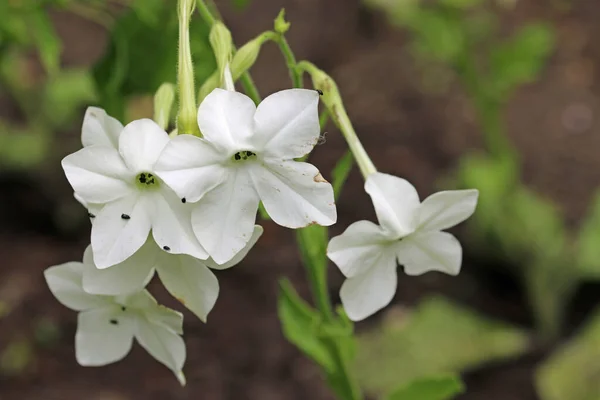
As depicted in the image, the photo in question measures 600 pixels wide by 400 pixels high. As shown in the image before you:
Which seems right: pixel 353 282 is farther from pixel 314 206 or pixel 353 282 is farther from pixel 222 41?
pixel 222 41

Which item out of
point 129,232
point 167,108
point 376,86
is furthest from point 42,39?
point 376,86

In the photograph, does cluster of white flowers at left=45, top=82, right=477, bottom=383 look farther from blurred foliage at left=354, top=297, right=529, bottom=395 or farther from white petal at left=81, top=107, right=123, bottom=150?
blurred foliage at left=354, top=297, right=529, bottom=395

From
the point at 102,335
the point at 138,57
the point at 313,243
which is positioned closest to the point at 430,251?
the point at 313,243

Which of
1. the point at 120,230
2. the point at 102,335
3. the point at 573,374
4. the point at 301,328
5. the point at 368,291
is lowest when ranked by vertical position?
the point at 573,374

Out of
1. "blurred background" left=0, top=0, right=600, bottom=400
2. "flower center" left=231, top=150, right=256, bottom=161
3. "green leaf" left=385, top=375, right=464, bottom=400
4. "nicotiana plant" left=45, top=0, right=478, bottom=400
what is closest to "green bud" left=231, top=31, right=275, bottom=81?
"nicotiana plant" left=45, top=0, right=478, bottom=400

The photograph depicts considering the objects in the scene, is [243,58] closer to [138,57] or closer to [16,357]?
[138,57]

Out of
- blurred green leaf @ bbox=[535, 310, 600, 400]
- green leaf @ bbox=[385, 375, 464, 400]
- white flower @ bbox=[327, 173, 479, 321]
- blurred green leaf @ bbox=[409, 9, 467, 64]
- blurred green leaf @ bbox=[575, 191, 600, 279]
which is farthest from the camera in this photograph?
blurred green leaf @ bbox=[409, 9, 467, 64]
